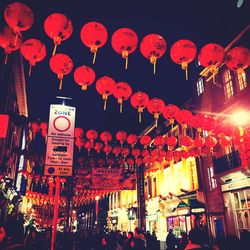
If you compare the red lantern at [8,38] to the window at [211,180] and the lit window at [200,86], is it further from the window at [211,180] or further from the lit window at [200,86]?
the lit window at [200,86]

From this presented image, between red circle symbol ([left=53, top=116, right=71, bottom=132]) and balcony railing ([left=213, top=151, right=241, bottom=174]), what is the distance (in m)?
12.6

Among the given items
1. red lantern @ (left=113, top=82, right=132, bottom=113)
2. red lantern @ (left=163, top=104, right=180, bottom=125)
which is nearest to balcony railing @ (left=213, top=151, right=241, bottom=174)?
red lantern @ (left=163, top=104, right=180, bottom=125)

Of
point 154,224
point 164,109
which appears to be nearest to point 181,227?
point 154,224

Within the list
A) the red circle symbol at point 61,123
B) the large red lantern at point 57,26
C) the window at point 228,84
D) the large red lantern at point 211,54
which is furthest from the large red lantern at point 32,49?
the window at point 228,84

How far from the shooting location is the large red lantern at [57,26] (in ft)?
20.6

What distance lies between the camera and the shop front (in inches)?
646

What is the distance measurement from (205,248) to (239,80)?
15817 millimetres

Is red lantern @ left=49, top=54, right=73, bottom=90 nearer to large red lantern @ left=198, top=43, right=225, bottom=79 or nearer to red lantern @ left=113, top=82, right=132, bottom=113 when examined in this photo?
red lantern @ left=113, top=82, right=132, bottom=113

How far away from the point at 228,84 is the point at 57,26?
52.8ft

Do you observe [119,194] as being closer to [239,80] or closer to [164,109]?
[239,80]

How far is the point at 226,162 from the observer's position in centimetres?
1795

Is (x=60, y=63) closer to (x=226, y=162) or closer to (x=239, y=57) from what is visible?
(x=239, y=57)

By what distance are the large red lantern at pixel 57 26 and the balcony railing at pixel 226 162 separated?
14274 millimetres

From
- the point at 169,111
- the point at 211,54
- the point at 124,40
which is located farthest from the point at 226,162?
the point at 124,40
